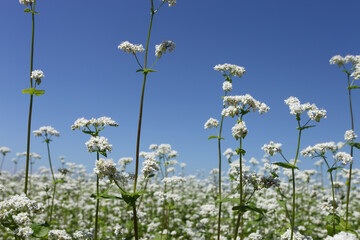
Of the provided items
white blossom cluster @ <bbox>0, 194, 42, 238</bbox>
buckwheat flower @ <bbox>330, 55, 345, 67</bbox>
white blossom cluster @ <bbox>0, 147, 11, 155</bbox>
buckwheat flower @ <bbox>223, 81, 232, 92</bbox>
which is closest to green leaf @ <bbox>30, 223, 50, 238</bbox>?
white blossom cluster @ <bbox>0, 194, 42, 238</bbox>

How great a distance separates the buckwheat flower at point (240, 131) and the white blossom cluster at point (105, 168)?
7.09ft

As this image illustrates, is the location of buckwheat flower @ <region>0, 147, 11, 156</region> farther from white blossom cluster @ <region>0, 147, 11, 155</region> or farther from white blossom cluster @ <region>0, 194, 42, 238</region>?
white blossom cluster @ <region>0, 194, 42, 238</region>

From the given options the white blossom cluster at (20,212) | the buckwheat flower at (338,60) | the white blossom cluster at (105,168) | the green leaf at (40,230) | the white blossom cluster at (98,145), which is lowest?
the green leaf at (40,230)

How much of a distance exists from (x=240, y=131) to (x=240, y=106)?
0.71m

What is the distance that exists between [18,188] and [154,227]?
14016 millimetres

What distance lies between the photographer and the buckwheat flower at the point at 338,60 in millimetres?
8498

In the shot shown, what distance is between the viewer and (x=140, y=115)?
4.72 m

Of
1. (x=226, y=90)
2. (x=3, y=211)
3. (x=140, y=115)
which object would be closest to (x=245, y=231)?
(x=226, y=90)

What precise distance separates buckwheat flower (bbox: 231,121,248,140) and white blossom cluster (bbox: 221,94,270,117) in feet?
1.27

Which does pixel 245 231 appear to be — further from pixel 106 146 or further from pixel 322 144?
pixel 106 146

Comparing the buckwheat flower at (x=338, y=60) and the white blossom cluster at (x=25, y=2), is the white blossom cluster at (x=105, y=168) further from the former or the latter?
the buckwheat flower at (x=338, y=60)

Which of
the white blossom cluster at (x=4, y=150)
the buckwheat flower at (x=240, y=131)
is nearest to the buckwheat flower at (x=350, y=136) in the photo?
the buckwheat flower at (x=240, y=131)

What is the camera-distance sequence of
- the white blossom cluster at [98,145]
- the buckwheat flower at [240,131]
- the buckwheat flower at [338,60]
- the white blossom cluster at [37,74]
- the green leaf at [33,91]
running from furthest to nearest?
the buckwheat flower at [338,60], the white blossom cluster at [37,74], the green leaf at [33,91], the white blossom cluster at [98,145], the buckwheat flower at [240,131]

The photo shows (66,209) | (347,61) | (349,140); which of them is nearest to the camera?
(349,140)
